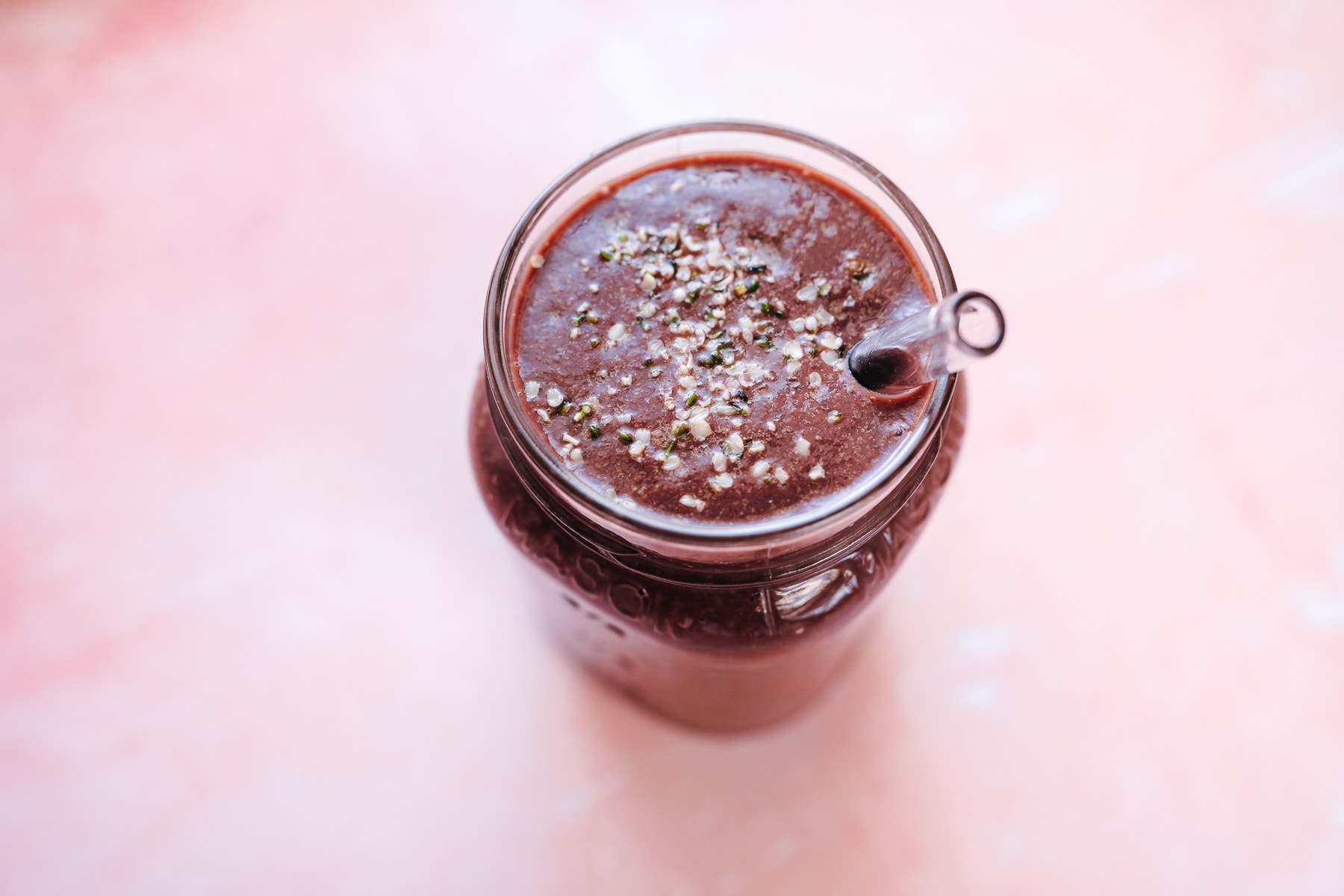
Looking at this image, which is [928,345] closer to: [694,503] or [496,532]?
[694,503]

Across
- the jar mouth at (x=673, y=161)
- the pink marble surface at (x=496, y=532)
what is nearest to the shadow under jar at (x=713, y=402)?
the jar mouth at (x=673, y=161)

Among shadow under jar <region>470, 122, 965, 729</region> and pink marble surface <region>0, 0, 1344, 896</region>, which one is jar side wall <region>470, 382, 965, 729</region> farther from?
pink marble surface <region>0, 0, 1344, 896</region>

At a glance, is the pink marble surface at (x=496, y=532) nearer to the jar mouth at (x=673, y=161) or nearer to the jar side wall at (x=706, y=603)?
the jar side wall at (x=706, y=603)

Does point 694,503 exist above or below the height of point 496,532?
below

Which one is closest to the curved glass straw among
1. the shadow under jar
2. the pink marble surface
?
the shadow under jar

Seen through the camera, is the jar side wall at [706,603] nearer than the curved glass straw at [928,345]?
No

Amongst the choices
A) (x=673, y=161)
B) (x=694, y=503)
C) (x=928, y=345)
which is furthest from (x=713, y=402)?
(x=673, y=161)
